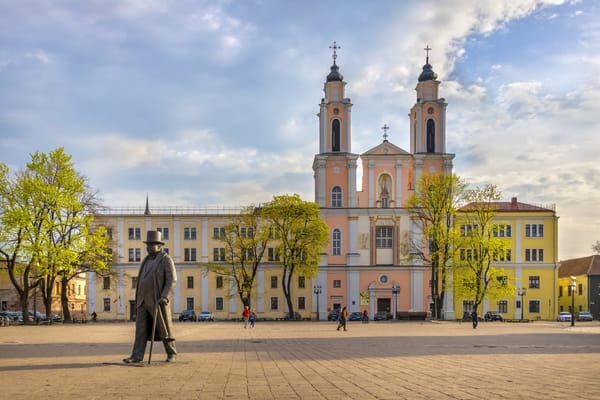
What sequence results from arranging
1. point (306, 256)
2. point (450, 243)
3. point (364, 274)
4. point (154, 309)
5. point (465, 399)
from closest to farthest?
1. point (465, 399)
2. point (154, 309)
3. point (450, 243)
4. point (306, 256)
5. point (364, 274)

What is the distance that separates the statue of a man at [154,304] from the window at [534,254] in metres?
67.7

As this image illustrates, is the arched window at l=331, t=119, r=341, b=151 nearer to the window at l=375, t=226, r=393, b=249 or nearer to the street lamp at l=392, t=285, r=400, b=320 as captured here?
the window at l=375, t=226, r=393, b=249

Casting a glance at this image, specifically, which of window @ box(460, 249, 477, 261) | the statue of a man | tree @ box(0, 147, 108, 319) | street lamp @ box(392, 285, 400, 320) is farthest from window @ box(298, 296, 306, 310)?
the statue of a man

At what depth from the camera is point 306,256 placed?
70.8 metres

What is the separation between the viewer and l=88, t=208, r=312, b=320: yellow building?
76.9 metres

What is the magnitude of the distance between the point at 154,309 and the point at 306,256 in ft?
181

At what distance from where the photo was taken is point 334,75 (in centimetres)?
8038

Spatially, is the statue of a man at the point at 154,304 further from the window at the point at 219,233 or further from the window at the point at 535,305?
the window at the point at 535,305

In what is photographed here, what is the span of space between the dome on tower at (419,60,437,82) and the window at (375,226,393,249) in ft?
56.0

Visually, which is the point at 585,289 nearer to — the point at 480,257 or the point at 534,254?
the point at 534,254

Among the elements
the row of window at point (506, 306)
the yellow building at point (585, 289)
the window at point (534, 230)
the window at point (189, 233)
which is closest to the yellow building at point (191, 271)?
the window at point (189, 233)

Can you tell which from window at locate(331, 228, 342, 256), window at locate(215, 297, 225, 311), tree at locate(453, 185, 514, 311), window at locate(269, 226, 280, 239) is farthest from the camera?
window at locate(215, 297, 225, 311)

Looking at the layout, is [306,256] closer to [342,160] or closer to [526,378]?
[342,160]

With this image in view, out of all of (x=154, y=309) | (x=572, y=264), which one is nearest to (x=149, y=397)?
(x=154, y=309)
